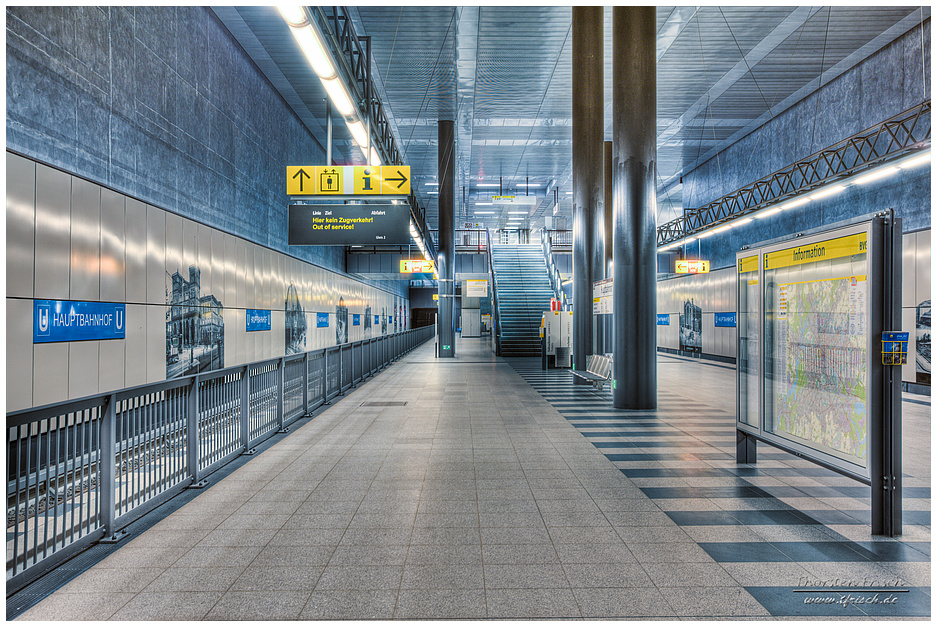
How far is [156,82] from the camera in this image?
880cm

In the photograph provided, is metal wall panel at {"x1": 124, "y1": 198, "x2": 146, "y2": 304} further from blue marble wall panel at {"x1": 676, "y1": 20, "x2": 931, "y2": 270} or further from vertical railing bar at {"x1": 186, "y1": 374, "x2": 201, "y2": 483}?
blue marble wall panel at {"x1": 676, "y1": 20, "x2": 931, "y2": 270}

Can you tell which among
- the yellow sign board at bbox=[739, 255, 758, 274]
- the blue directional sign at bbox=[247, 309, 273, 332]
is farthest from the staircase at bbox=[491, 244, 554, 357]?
the yellow sign board at bbox=[739, 255, 758, 274]

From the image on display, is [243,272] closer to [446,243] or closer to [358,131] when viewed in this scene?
[358,131]

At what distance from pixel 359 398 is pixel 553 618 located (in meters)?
8.01

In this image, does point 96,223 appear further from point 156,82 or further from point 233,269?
point 233,269

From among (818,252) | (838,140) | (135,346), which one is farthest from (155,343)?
(838,140)

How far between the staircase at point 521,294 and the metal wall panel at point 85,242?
52.0ft

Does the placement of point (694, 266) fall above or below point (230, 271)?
above

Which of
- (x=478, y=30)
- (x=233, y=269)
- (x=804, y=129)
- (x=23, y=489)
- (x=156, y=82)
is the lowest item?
(x=23, y=489)

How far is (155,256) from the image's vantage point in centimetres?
848

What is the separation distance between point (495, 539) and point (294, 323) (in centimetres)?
1374

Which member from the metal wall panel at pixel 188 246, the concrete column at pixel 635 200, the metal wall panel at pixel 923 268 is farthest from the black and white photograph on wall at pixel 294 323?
the metal wall panel at pixel 923 268

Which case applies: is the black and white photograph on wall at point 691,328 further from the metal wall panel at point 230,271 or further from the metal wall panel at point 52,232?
the metal wall panel at point 52,232

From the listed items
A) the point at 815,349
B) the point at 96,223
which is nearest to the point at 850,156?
the point at 815,349
